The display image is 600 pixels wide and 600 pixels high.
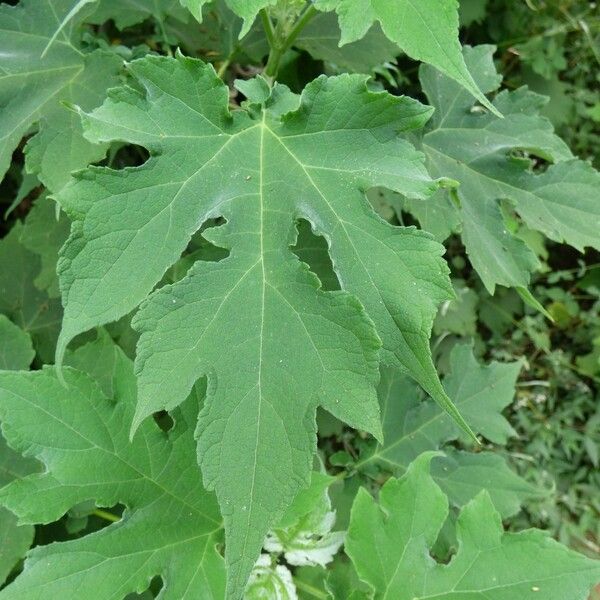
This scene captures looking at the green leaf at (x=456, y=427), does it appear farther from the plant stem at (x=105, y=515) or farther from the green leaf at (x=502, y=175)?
the plant stem at (x=105, y=515)

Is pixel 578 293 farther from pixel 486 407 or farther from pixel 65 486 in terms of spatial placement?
pixel 65 486

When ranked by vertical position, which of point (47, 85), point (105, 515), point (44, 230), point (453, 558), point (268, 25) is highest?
point (268, 25)

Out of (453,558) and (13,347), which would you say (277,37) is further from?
(453,558)

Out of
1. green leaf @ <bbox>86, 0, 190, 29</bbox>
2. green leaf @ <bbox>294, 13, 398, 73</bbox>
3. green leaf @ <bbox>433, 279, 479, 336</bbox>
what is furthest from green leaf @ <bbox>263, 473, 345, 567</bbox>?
green leaf @ <bbox>433, 279, 479, 336</bbox>

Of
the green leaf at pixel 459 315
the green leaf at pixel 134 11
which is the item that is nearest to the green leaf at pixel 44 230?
the green leaf at pixel 134 11

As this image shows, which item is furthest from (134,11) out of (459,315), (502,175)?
(459,315)

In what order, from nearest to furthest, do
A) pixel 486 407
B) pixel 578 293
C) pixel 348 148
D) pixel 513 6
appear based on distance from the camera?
pixel 348 148, pixel 486 407, pixel 513 6, pixel 578 293

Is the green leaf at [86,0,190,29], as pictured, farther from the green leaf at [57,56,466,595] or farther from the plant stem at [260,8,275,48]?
the green leaf at [57,56,466,595]

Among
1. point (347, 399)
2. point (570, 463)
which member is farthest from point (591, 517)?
point (347, 399)
